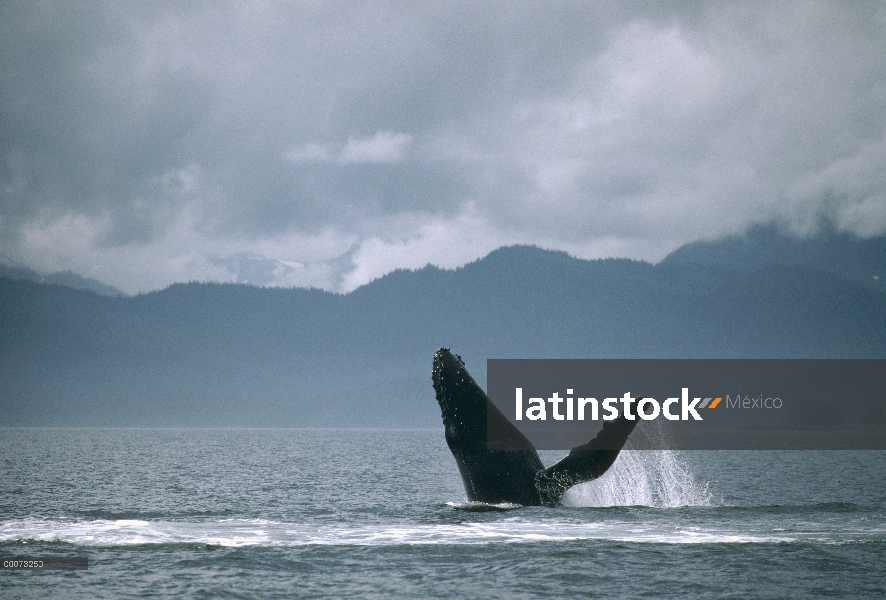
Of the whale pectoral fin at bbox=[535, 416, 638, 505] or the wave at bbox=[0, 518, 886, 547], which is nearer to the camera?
the whale pectoral fin at bbox=[535, 416, 638, 505]

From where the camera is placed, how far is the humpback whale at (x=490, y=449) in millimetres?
20984

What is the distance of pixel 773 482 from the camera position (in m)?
46.6

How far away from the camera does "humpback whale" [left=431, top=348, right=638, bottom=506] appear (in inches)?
826

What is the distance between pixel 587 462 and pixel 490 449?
2227 millimetres

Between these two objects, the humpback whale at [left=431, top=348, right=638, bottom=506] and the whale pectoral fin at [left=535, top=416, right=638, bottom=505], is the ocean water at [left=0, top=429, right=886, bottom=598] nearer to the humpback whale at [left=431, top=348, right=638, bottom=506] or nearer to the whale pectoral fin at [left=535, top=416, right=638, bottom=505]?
the whale pectoral fin at [left=535, top=416, right=638, bottom=505]

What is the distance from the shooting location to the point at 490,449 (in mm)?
21469
